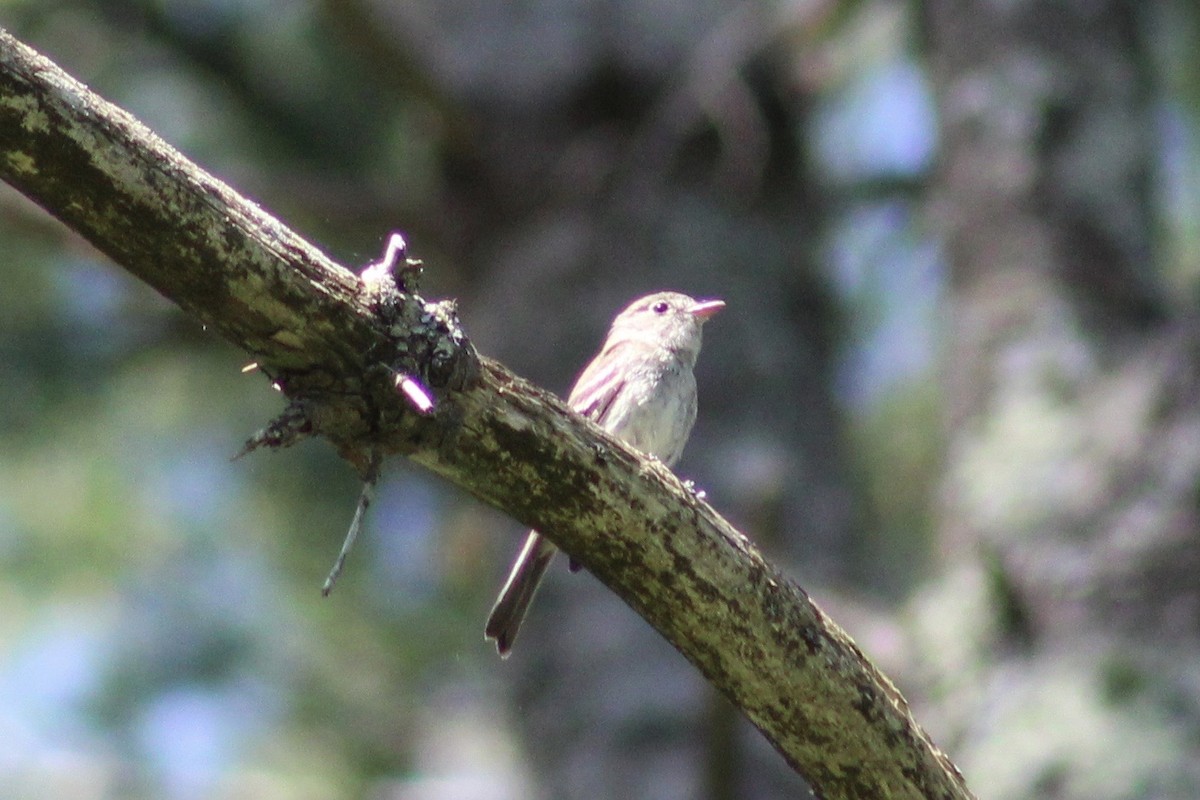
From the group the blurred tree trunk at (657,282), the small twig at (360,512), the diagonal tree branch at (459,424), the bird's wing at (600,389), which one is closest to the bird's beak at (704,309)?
the bird's wing at (600,389)

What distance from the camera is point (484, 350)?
6465 millimetres

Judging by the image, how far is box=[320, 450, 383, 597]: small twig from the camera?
2.26m

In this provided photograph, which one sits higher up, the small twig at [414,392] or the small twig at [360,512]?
the small twig at [414,392]

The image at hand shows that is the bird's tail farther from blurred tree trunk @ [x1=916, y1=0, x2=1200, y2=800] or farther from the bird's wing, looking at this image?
blurred tree trunk @ [x1=916, y1=0, x2=1200, y2=800]

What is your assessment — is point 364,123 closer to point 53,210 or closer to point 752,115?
point 752,115

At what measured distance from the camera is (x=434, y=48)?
7.22 meters

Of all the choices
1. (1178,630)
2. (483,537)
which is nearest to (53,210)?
(1178,630)

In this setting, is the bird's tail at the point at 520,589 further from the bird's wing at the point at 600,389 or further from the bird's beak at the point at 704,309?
the bird's beak at the point at 704,309

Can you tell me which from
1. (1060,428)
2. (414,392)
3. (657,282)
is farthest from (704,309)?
(414,392)

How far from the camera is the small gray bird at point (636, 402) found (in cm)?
425

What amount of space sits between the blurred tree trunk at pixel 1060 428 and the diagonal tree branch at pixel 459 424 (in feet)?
5.92

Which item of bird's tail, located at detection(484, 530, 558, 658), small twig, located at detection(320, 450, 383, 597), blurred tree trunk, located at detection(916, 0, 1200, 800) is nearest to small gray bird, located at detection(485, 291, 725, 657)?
bird's tail, located at detection(484, 530, 558, 658)

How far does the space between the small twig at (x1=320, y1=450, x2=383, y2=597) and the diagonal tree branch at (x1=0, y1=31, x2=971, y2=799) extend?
0.02 metres

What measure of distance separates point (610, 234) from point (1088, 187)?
211cm
